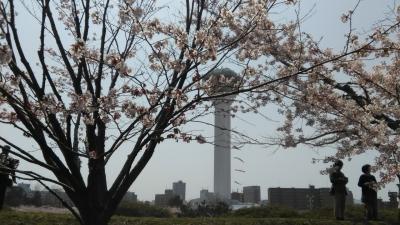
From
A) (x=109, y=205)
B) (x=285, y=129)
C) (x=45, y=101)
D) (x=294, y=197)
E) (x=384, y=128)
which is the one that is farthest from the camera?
(x=294, y=197)

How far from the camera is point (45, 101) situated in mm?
4574

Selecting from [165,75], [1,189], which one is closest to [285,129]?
[1,189]

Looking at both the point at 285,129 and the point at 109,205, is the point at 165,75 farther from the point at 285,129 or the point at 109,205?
the point at 285,129

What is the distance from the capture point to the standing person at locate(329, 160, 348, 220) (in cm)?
1088

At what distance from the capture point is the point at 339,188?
10.9 metres

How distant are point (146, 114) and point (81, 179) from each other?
0.91 metres

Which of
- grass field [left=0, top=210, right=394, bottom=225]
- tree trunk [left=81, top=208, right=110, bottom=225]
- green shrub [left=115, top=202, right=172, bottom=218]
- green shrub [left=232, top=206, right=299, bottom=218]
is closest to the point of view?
tree trunk [left=81, top=208, right=110, bottom=225]

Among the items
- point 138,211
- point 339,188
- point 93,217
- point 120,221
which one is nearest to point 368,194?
point 339,188

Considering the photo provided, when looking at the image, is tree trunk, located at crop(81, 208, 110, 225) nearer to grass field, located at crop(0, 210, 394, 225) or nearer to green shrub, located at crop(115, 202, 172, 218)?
grass field, located at crop(0, 210, 394, 225)

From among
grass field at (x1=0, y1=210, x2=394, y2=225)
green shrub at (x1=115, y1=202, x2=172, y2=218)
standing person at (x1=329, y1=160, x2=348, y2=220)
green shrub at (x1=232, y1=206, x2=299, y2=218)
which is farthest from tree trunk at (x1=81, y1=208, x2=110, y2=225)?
green shrub at (x1=115, y1=202, x2=172, y2=218)

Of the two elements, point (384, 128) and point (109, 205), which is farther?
point (384, 128)

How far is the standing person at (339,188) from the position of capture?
428 inches

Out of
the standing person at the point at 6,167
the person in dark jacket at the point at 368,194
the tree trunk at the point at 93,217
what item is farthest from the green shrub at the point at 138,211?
the tree trunk at the point at 93,217

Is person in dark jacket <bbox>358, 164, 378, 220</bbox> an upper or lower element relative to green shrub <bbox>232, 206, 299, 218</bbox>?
upper
